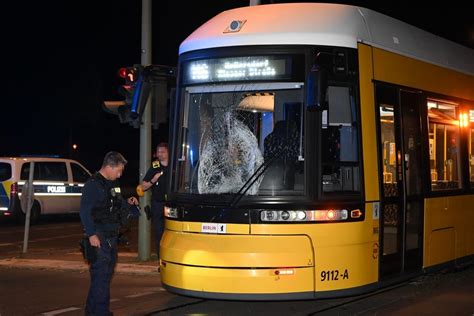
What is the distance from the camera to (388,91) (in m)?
7.82

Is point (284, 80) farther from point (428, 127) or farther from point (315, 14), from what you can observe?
point (428, 127)

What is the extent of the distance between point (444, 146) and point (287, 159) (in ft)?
10.5

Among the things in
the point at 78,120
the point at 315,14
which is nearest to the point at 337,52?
the point at 315,14

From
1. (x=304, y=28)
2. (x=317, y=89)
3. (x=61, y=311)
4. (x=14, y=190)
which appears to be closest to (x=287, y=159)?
(x=317, y=89)

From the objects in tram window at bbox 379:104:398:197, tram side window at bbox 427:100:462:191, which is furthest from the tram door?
tram side window at bbox 427:100:462:191

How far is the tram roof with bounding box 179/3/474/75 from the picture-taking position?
709 centimetres

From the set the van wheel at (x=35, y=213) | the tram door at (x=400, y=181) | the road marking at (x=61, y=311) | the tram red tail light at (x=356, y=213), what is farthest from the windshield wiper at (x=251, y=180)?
the van wheel at (x=35, y=213)

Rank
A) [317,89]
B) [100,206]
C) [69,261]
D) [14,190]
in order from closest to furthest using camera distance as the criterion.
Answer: [317,89] → [100,206] → [69,261] → [14,190]

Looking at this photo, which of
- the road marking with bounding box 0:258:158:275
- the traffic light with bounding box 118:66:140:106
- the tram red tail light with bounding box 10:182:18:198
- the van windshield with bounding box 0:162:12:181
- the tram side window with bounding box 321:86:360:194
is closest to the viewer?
the tram side window with bounding box 321:86:360:194

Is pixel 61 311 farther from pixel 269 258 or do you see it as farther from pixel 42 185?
pixel 42 185

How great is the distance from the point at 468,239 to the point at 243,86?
4.37 metres

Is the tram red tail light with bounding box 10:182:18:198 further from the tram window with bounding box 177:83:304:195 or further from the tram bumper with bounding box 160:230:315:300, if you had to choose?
the tram bumper with bounding box 160:230:315:300

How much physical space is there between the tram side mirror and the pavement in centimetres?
497

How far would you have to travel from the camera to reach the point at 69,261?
1192 cm
